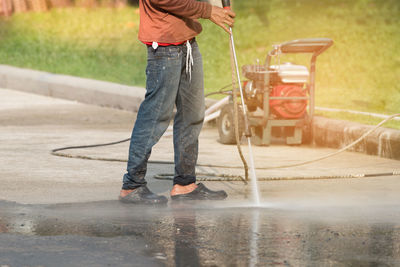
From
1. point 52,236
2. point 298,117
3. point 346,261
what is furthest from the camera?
point 298,117

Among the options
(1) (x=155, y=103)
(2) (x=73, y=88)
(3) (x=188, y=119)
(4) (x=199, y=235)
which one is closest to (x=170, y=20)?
(1) (x=155, y=103)

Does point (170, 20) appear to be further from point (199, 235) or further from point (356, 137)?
point (356, 137)

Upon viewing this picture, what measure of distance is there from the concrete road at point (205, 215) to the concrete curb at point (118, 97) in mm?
186

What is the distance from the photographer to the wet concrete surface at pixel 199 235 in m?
4.98

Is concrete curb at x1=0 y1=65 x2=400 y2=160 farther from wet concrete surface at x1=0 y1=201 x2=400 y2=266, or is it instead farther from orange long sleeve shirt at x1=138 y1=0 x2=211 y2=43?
orange long sleeve shirt at x1=138 y1=0 x2=211 y2=43

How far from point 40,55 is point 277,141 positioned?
10325mm

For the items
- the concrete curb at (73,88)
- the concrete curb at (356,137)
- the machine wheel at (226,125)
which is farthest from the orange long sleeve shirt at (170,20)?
the concrete curb at (73,88)

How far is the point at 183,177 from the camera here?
704cm

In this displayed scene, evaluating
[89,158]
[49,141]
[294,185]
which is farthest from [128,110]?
[294,185]

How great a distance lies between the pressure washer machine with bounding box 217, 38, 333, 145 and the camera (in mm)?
10133

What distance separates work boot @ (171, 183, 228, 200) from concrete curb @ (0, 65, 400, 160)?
110 inches

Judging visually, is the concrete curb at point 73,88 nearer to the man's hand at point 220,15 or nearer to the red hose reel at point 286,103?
the red hose reel at point 286,103

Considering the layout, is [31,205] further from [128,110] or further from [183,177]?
[128,110]

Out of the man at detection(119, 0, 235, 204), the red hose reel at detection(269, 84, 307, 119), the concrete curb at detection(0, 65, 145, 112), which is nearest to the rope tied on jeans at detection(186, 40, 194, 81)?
the man at detection(119, 0, 235, 204)
